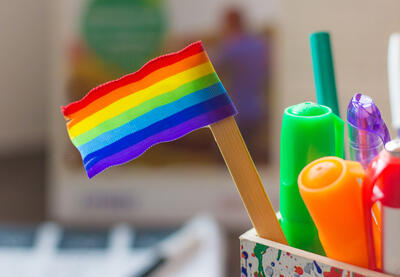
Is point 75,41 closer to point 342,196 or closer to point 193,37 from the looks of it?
point 193,37

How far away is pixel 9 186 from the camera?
171 cm

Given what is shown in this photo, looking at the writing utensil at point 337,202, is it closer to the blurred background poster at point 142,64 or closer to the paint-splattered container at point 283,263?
the paint-splattered container at point 283,263

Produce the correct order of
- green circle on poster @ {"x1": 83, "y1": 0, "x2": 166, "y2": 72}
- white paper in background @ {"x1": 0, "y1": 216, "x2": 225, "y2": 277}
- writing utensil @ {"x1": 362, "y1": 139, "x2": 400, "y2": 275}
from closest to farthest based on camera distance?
1. writing utensil @ {"x1": 362, "y1": 139, "x2": 400, "y2": 275}
2. white paper in background @ {"x1": 0, "y1": 216, "x2": 225, "y2": 277}
3. green circle on poster @ {"x1": 83, "y1": 0, "x2": 166, "y2": 72}

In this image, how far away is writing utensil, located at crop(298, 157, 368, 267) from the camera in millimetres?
269

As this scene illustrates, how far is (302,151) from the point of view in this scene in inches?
11.9

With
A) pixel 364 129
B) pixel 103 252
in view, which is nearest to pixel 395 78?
pixel 364 129

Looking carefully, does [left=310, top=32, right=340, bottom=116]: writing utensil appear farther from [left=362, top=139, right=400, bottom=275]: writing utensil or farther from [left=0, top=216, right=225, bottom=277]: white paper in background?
[left=0, top=216, right=225, bottom=277]: white paper in background

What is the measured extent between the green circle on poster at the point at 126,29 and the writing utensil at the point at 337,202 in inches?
44.2

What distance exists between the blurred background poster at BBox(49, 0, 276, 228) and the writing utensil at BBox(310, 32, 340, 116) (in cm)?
102

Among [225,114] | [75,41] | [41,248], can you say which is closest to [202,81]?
[225,114]

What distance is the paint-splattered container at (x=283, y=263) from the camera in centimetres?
28

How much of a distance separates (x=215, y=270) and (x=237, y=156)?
24.3 inches

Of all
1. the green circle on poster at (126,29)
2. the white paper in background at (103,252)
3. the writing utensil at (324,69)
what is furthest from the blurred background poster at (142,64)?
the writing utensil at (324,69)

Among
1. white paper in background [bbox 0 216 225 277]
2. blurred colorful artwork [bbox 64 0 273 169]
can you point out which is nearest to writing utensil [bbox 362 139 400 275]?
white paper in background [bbox 0 216 225 277]
